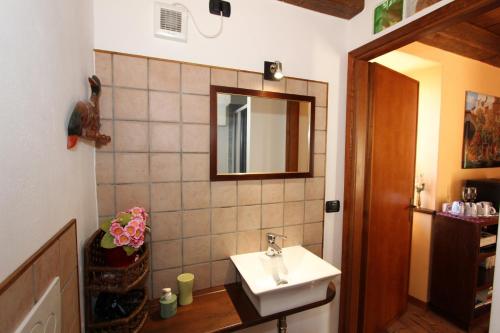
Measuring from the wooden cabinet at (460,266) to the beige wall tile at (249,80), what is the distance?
203 centimetres

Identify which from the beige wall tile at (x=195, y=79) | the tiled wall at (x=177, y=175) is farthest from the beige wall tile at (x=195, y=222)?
the beige wall tile at (x=195, y=79)

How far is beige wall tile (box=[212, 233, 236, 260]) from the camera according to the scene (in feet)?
4.07

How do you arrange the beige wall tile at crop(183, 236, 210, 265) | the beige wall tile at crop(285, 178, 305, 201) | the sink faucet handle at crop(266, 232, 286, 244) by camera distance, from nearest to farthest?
1. the beige wall tile at crop(183, 236, 210, 265)
2. the sink faucet handle at crop(266, 232, 286, 244)
3. the beige wall tile at crop(285, 178, 305, 201)

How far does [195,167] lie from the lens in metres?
1.18

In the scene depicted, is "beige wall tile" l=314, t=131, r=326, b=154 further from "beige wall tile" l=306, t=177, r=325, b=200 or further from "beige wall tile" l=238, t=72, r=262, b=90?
"beige wall tile" l=238, t=72, r=262, b=90

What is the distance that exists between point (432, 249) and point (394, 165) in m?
1.06

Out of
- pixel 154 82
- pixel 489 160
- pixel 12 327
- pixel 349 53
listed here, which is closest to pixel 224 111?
pixel 154 82

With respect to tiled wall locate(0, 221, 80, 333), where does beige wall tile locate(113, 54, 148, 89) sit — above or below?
above

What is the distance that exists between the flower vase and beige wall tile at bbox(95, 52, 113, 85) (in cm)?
72

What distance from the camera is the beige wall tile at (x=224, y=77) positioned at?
1.18m

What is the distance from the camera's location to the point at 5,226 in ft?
1.40

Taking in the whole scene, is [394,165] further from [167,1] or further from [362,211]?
[167,1]

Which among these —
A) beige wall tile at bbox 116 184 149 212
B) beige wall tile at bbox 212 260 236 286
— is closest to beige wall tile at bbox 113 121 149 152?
beige wall tile at bbox 116 184 149 212

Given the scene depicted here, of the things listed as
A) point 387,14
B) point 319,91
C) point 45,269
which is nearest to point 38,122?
point 45,269
